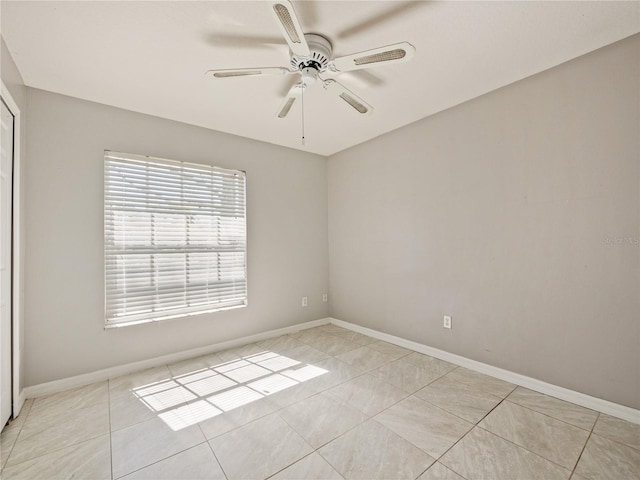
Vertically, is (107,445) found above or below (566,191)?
below

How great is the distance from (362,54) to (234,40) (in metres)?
0.91

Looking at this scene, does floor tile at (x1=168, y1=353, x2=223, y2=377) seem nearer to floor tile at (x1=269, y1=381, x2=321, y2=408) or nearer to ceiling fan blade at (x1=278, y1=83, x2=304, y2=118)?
floor tile at (x1=269, y1=381, x2=321, y2=408)

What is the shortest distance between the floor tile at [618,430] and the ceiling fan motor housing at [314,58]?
295 centimetres

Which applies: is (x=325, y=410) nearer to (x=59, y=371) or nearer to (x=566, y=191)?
(x=59, y=371)

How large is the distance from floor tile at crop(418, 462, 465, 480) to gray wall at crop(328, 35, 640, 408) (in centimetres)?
134

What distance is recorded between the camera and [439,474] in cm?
155

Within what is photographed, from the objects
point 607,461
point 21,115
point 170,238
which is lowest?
point 607,461

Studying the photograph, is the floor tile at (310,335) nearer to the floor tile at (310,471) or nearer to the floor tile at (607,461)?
the floor tile at (310,471)

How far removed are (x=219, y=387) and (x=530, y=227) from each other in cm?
295

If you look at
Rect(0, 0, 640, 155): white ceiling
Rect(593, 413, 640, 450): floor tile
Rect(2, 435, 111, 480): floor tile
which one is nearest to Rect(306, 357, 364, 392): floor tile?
Rect(2, 435, 111, 480): floor tile

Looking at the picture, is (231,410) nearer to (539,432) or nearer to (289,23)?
(539,432)

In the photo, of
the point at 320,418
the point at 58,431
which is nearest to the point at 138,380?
the point at 58,431

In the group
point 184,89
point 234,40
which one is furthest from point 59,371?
point 234,40

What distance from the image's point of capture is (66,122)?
2547 millimetres
